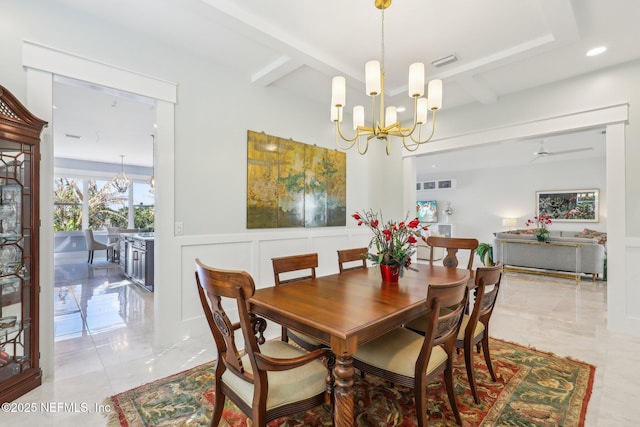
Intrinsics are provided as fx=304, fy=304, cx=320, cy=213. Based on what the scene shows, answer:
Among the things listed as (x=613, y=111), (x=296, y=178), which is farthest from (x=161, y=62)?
(x=613, y=111)

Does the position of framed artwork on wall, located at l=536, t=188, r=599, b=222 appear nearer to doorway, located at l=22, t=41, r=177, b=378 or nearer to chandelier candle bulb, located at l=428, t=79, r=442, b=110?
chandelier candle bulb, located at l=428, t=79, r=442, b=110

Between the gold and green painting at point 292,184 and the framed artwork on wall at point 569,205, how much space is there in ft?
23.2

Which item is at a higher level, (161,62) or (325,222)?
(161,62)

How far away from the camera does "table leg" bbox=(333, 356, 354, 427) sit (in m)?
1.33

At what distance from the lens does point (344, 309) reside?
1.60 meters

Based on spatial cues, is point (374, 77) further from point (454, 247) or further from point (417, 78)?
point (454, 247)

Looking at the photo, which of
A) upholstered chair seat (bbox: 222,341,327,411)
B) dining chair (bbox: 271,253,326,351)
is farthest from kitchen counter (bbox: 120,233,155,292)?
upholstered chair seat (bbox: 222,341,327,411)

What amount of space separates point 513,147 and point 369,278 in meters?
6.59

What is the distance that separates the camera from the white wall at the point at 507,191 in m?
7.92

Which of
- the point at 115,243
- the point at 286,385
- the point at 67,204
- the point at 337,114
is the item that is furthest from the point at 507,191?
the point at 67,204

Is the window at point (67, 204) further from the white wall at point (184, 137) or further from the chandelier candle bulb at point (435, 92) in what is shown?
the chandelier candle bulb at point (435, 92)

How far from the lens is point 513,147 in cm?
710

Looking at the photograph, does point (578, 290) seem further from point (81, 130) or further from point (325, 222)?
point (81, 130)

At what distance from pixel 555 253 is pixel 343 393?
6486 millimetres
